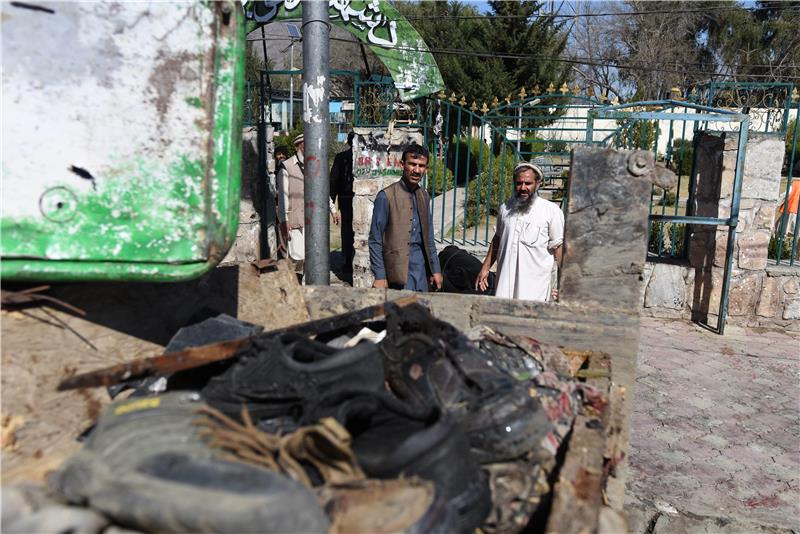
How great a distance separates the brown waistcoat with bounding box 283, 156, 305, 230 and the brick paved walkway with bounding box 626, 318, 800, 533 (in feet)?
12.7

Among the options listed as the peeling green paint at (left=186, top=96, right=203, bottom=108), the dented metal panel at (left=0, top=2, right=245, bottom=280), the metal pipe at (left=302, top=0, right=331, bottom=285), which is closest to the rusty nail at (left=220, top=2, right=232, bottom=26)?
the dented metal panel at (left=0, top=2, right=245, bottom=280)

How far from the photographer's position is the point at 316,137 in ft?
13.0

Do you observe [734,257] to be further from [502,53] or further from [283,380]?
[502,53]

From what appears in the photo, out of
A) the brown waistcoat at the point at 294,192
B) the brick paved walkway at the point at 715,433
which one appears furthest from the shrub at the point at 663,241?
the brown waistcoat at the point at 294,192

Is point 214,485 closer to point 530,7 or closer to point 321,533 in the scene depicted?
point 321,533

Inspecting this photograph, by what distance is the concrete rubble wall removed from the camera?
6.50m

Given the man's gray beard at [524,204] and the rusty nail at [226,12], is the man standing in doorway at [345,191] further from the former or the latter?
the rusty nail at [226,12]

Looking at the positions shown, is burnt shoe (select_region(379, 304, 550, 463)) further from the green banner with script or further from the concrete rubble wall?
the concrete rubble wall

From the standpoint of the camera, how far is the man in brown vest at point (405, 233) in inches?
171

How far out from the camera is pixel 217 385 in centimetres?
211

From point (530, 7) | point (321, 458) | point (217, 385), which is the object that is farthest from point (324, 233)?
point (530, 7)

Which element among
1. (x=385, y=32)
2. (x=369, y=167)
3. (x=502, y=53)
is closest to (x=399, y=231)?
(x=369, y=167)

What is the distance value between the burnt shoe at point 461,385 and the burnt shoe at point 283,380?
0.53 ft

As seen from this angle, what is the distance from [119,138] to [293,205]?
5.18m
